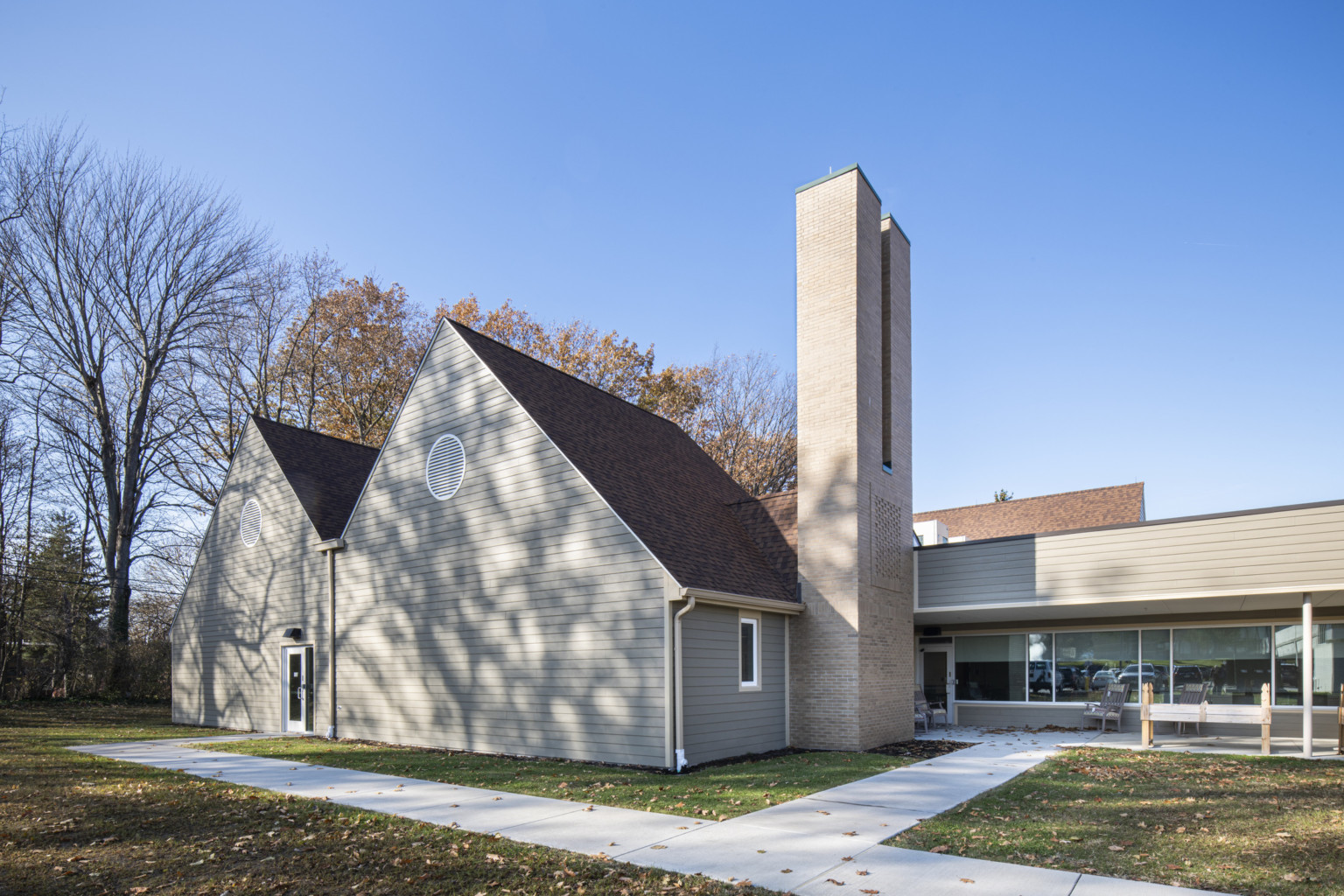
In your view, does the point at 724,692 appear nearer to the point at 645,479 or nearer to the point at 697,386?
the point at 645,479

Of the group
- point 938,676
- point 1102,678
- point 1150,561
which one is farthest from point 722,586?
point 1102,678

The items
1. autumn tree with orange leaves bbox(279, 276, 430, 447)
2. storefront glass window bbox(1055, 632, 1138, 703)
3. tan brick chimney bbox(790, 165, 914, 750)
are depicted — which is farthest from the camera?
autumn tree with orange leaves bbox(279, 276, 430, 447)

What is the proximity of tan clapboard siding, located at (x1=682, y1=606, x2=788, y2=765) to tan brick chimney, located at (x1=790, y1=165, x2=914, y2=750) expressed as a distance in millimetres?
563

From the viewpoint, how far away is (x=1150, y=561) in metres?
13.8

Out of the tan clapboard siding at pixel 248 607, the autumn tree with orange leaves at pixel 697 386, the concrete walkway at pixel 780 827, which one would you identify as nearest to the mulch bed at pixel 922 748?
the concrete walkway at pixel 780 827

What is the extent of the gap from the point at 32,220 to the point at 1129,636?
109 ft

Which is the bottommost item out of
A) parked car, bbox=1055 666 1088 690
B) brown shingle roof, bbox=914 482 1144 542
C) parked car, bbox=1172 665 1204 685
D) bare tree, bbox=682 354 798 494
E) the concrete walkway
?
parked car, bbox=1055 666 1088 690

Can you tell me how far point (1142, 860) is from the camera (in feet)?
21.0

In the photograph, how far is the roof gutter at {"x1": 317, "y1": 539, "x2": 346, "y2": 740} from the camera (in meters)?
16.5

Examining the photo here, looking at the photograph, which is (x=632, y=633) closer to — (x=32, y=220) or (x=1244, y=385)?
(x=1244, y=385)

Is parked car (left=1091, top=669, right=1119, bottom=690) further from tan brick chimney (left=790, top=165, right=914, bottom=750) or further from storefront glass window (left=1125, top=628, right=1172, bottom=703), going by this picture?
tan brick chimney (left=790, top=165, right=914, bottom=750)

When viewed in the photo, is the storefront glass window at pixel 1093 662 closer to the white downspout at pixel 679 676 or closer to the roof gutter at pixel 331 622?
the white downspout at pixel 679 676

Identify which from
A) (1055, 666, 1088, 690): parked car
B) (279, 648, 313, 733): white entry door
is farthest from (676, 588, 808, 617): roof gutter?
(279, 648, 313, 733): white entry door

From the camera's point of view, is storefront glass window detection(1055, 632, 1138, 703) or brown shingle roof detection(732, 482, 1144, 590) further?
storefront glass window detection(1055, 632, 1138, 703)
